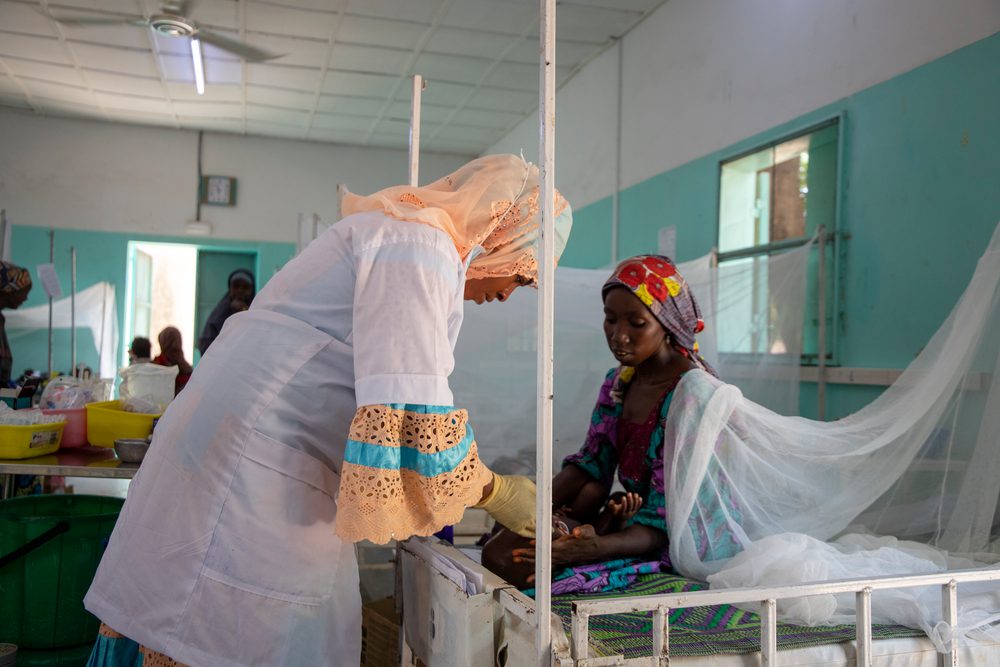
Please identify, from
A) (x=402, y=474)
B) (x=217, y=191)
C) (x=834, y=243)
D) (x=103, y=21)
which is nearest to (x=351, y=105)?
(x=217, y=191)

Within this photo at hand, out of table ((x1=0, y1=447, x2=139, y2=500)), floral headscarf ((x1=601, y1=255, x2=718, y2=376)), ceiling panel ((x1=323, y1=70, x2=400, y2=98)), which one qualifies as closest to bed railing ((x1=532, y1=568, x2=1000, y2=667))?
floral headscarf ((x1=601, y1=255, x2=718, y2=376))

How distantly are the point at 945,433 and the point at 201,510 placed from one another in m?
1.95

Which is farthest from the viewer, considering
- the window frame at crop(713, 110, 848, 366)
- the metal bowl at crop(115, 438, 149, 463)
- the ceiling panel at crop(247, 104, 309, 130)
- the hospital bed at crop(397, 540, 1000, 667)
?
the ceiling panel at crop(247, 104, 309, 130)

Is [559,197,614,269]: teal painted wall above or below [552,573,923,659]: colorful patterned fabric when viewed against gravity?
above

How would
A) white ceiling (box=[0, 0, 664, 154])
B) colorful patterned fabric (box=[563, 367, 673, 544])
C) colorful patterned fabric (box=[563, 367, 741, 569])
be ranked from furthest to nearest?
white ceiling (box=[0, 0, 664, 154]) → colorful patterned fabric (box=[563, 367, 673, 544]) → colorful patterned fabric (box=[563, 367, 741, 569])

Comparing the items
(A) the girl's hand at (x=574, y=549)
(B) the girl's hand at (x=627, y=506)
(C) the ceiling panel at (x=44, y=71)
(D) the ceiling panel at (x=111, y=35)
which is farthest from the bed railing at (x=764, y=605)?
(C) the ceiling panel at (x=44, y=71)

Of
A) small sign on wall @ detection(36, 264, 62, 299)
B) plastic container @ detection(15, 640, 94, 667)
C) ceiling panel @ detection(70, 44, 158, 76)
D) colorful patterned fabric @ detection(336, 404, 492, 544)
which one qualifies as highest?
ceiling panel @ detection(70, 44, 158, 76)

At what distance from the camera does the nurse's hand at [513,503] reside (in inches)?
58.3

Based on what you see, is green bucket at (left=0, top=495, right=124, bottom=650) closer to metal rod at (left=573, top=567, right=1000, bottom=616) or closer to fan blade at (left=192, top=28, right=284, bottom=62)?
metal rod at (left=573, top=567, right=1000, bottom=616)

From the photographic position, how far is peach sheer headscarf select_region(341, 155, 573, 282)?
1488 millimetres

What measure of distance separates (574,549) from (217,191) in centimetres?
909

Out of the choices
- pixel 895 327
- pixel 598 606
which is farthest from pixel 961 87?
pixel 598 606

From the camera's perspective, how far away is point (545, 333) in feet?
3.91

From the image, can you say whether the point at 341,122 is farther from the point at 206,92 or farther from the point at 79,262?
the point at 79,262
